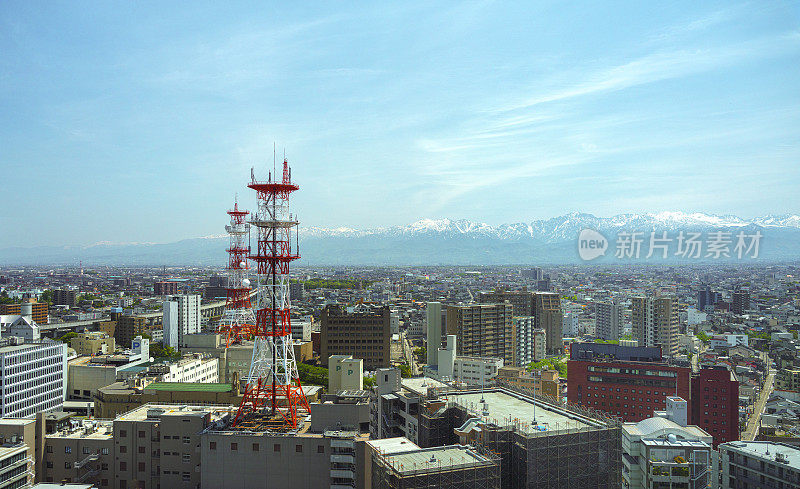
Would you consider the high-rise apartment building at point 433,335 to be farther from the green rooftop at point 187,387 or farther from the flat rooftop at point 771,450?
the flat rooftop at point 771,450

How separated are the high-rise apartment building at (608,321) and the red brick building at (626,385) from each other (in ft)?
64.1

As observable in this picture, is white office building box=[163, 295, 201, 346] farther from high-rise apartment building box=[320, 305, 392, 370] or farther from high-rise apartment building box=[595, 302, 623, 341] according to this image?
high-rise apartment building box=[595, 302, 623, 341]

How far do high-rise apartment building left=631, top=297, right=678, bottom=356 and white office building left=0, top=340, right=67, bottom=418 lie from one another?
25.9 m

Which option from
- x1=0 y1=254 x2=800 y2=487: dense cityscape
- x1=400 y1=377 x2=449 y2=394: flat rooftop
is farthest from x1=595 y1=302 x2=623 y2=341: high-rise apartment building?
x1=400 y1=377 x2=449 y2=394: flat rooftop

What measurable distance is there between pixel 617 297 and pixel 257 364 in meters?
38.8

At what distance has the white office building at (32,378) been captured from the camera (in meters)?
15.5

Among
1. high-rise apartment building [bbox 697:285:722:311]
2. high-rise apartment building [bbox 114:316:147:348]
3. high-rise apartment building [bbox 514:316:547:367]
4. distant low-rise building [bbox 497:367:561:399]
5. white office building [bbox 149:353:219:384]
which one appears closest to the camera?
white office building [bbox 149:353:219:384]

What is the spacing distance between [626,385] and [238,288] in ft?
49.0

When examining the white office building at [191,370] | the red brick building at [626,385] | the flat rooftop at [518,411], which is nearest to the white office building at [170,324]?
the white office building at [191,370]

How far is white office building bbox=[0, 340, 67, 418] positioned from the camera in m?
15.5

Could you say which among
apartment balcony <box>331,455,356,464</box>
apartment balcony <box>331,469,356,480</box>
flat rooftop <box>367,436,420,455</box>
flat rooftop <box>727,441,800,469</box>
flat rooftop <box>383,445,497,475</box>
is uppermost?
flat rooftop <box>383,445,497,475</box>

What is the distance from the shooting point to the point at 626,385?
56.8 ft

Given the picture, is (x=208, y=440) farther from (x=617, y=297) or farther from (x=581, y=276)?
(x=581, y=276)

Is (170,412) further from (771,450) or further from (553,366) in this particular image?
(553,366)
